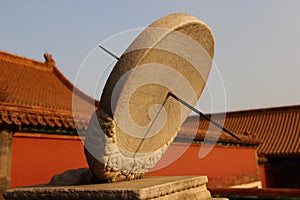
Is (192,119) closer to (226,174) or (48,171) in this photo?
(226,174)

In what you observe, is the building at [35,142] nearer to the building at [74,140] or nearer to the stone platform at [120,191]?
the building at [74,140]

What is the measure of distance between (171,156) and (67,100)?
3.15 meters

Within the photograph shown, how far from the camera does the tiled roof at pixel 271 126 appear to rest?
47.9ft

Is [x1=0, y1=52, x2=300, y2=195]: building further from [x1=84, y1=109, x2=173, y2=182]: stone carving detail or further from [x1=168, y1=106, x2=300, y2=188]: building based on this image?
[x1=84, y1=109, x2=173, y2=182]: stone carving detail

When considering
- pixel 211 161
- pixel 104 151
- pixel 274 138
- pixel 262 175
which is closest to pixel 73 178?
pixel 104 151

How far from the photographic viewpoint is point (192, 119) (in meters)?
19.1

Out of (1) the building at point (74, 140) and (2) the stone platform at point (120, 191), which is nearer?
(2) the stone platform at point (120, 191)

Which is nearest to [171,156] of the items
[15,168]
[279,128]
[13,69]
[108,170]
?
[15,168]

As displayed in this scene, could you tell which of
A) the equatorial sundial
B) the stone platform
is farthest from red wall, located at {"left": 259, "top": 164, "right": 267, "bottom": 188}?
the stone platform

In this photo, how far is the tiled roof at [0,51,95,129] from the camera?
16.1 ft

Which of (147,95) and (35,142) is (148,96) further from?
(35,142)

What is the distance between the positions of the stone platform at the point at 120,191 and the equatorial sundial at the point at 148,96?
21 cm

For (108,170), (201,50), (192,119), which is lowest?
(192,119)

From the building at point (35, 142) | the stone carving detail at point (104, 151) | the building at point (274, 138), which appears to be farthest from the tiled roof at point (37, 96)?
the building at point (274, 138)
